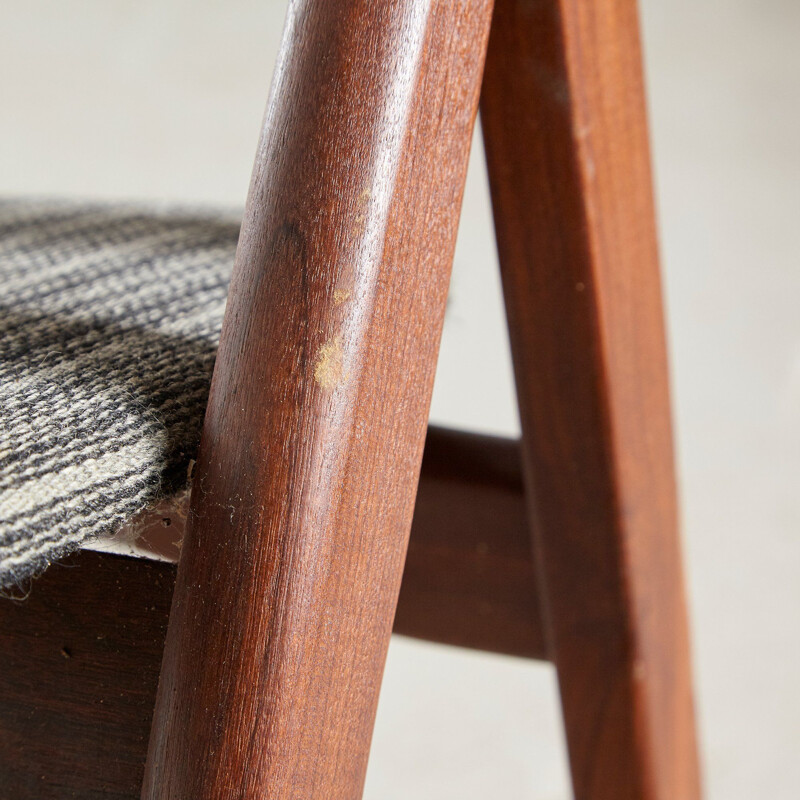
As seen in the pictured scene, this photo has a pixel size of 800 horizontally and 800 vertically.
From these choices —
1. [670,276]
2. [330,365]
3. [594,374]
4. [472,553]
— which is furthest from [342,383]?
[670,276]

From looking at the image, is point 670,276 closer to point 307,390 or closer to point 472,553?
point 472,553

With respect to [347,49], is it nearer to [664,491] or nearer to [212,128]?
[664,491]

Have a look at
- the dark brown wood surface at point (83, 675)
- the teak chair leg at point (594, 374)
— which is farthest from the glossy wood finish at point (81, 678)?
the teak chair leg at point (594, 374)

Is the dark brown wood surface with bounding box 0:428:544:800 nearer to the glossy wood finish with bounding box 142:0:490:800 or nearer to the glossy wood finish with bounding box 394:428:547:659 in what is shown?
the glossy wood finish with bounding box 142:0:490:800

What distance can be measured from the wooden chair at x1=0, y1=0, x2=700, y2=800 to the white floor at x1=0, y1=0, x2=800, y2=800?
0.07m

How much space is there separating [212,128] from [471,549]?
4.14 feet

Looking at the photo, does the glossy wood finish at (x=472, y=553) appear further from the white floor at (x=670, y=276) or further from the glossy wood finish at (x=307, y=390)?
the glossy wood finish at (x=307, y=390)

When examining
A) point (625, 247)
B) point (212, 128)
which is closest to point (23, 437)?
point (625, 247)

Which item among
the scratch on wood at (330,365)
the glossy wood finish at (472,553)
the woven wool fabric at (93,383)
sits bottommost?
the glossy wood finish at (472,553)

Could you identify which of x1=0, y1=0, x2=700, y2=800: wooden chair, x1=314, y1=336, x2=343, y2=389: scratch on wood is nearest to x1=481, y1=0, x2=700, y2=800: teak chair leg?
x1=0, y1=0, x2=700, y2=800: wooden chair

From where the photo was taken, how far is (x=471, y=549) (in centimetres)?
37

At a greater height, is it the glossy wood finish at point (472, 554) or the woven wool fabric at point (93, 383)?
the woven wool fabric at point (93, 383)

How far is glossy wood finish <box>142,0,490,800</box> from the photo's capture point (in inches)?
→ 6.0

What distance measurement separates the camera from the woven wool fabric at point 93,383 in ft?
0.52
